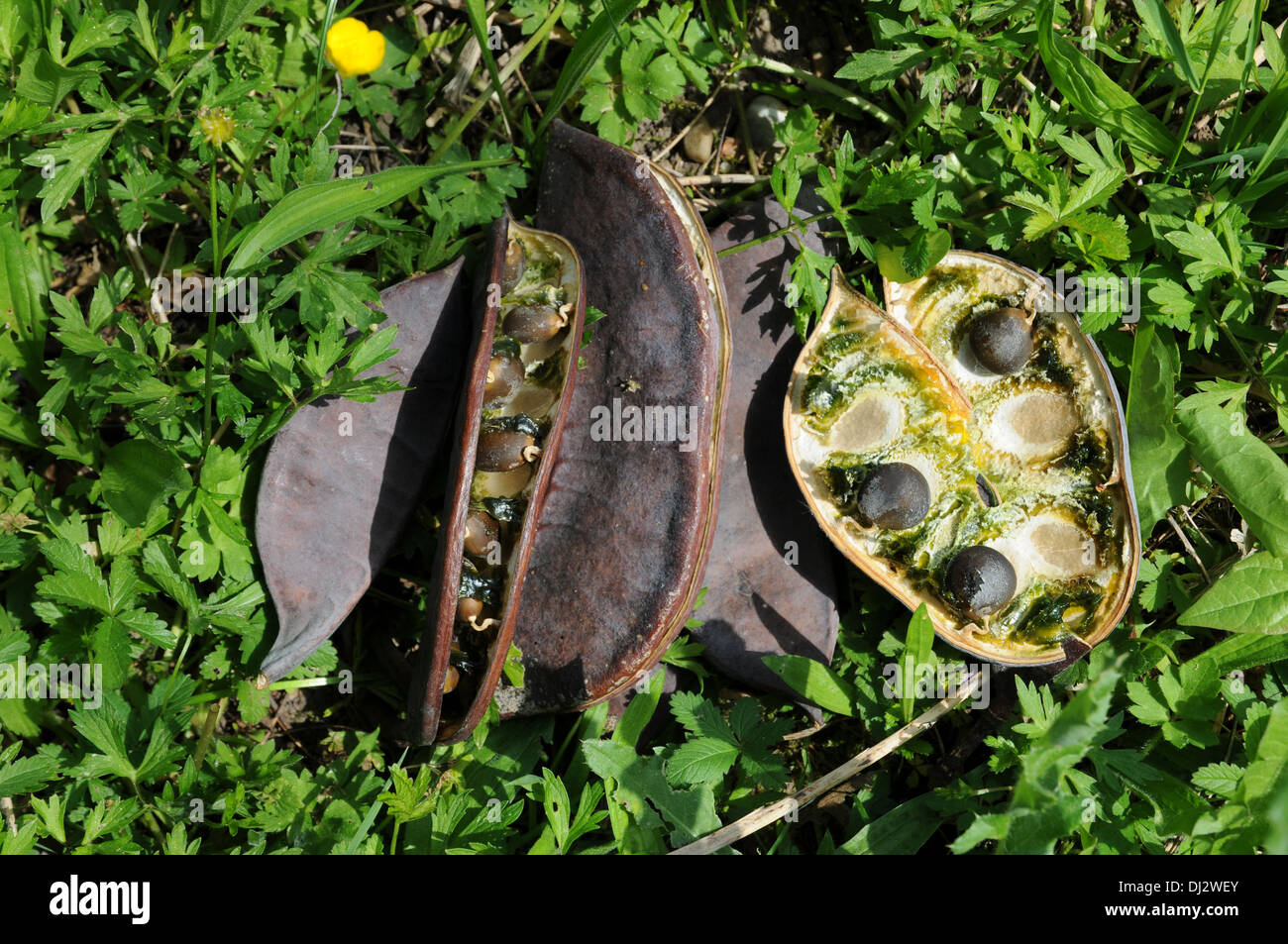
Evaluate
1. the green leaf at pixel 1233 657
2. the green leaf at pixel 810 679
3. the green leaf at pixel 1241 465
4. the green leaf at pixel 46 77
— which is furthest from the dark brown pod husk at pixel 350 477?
the green leaf at pixel 1233 657

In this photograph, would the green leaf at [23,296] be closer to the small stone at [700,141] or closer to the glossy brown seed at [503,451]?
the glossy brown seed at [503,451]

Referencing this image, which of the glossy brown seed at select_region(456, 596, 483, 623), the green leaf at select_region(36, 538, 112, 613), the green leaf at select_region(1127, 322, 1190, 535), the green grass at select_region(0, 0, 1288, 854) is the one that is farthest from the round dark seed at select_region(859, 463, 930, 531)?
the green leaf at select_region(36, 538, 112, 613)

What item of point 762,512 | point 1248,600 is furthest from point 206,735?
point 1248,600

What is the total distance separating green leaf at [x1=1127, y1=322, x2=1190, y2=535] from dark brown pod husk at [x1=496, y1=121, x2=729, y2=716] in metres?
1.66

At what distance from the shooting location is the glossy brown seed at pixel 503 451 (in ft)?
12.6

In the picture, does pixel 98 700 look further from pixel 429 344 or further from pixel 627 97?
pixel 627 97

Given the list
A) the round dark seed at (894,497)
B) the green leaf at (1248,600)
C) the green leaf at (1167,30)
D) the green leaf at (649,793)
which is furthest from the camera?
the round dark seed at (894,497)

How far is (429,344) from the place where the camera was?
403cm

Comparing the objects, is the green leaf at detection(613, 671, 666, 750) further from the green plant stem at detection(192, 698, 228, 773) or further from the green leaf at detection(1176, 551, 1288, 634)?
the green leaf at detection(1176, 551, 1288, 634)

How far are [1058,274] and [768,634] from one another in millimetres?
1868

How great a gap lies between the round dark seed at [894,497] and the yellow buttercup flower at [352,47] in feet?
8.03

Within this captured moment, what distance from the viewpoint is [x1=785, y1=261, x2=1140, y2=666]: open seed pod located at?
4.00m
